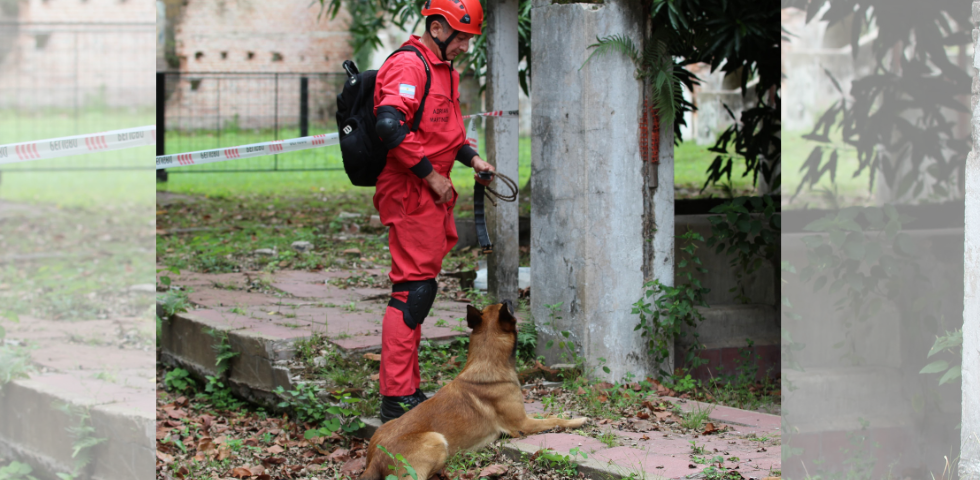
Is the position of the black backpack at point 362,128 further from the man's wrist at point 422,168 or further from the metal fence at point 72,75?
the metal fence at point 72,75

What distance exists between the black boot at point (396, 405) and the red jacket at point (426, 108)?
1.10 metres

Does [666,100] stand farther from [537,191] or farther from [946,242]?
[946,242]

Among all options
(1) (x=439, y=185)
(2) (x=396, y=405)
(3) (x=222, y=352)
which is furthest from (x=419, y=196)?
(3) (x=222, y=352)

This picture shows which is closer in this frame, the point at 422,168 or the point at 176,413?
the point at 422,168

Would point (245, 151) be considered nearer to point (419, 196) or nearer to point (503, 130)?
point (503, 130)

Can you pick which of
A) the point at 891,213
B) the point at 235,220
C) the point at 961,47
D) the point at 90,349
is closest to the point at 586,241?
the point at 891,213

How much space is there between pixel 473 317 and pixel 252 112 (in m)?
15.3

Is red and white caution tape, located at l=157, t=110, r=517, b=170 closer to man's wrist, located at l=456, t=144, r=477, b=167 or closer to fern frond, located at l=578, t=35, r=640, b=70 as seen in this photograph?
fern frond, located at l=578, t=35, r=640, b=70

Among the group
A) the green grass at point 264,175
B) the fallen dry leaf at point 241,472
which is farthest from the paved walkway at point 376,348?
the green grass at point 264,175

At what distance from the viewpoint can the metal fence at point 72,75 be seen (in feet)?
7.79

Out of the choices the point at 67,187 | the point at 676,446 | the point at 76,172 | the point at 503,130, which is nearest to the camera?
the point at 676,446

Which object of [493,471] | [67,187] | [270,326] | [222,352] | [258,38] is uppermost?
[258,38]

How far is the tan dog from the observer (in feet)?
11.9

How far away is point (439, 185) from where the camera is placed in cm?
400
